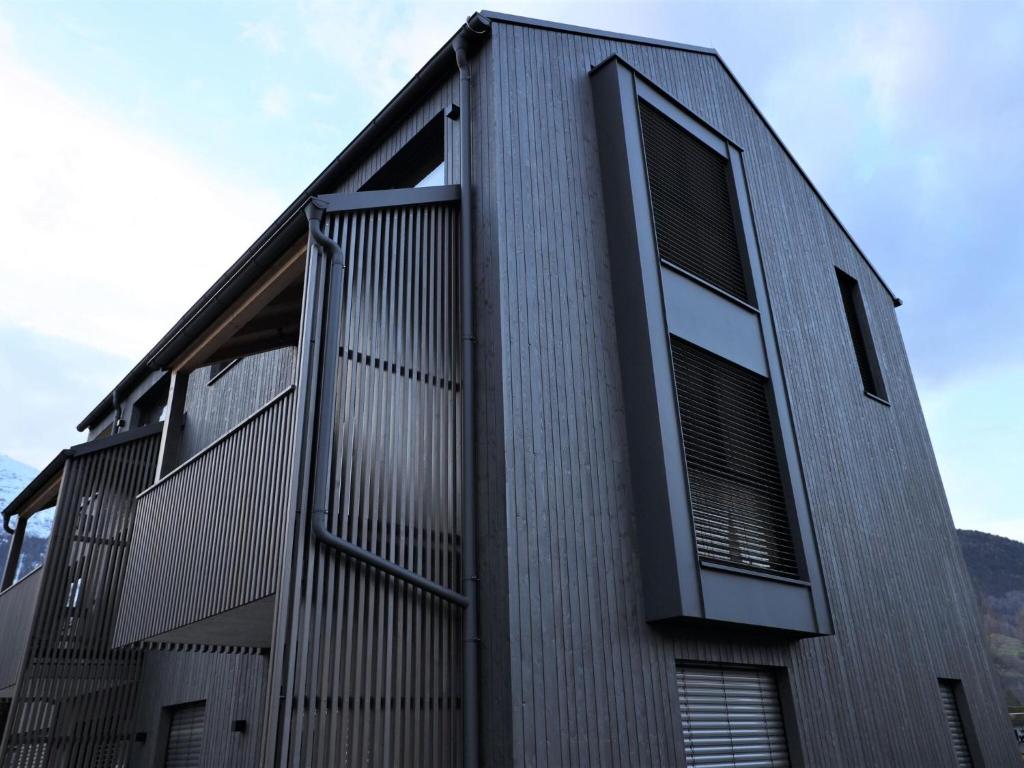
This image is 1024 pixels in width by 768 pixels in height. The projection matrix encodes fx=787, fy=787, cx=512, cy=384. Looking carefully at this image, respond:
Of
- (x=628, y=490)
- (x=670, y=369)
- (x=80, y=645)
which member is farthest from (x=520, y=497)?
(x=80, y=645)

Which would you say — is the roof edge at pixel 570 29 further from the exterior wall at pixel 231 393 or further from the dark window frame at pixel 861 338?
the dark window frame at pixel 861 338

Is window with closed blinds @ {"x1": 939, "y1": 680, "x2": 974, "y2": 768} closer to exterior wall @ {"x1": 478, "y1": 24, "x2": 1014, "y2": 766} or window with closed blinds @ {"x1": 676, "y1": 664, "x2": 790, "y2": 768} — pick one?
exterior wall @ {"x1": 478, "y1": 24, "x2": 1014, "y2": 766}

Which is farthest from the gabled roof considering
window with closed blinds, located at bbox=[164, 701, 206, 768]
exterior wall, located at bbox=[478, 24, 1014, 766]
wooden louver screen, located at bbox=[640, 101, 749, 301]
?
window with closed blinds, located at bbox=[164, 701, 206, 768]

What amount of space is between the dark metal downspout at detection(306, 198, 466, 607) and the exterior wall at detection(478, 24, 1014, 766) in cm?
65

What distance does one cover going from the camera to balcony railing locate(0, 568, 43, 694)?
10.9 m

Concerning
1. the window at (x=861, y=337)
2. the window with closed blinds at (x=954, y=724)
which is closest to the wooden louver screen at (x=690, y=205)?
the window at (x=861, y=337)

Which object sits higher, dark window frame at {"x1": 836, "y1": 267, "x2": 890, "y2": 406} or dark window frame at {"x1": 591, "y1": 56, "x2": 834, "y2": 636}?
dark window frame at {"x1": 836, "y1": 267, "x2": 890, "y2": 406}

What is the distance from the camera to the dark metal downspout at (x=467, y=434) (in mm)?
6027

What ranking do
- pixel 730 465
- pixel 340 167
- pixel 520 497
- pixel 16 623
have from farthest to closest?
pixel 16 623, pixel 340 167, pixel 730 465, pixel 520 497

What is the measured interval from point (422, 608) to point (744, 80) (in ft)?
35.0

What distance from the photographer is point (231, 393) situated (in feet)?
41.0

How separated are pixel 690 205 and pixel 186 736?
9.44 metres

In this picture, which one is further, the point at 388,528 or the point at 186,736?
the point at 186,736

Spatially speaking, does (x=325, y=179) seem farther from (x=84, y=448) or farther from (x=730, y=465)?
(x=730, y=465)
